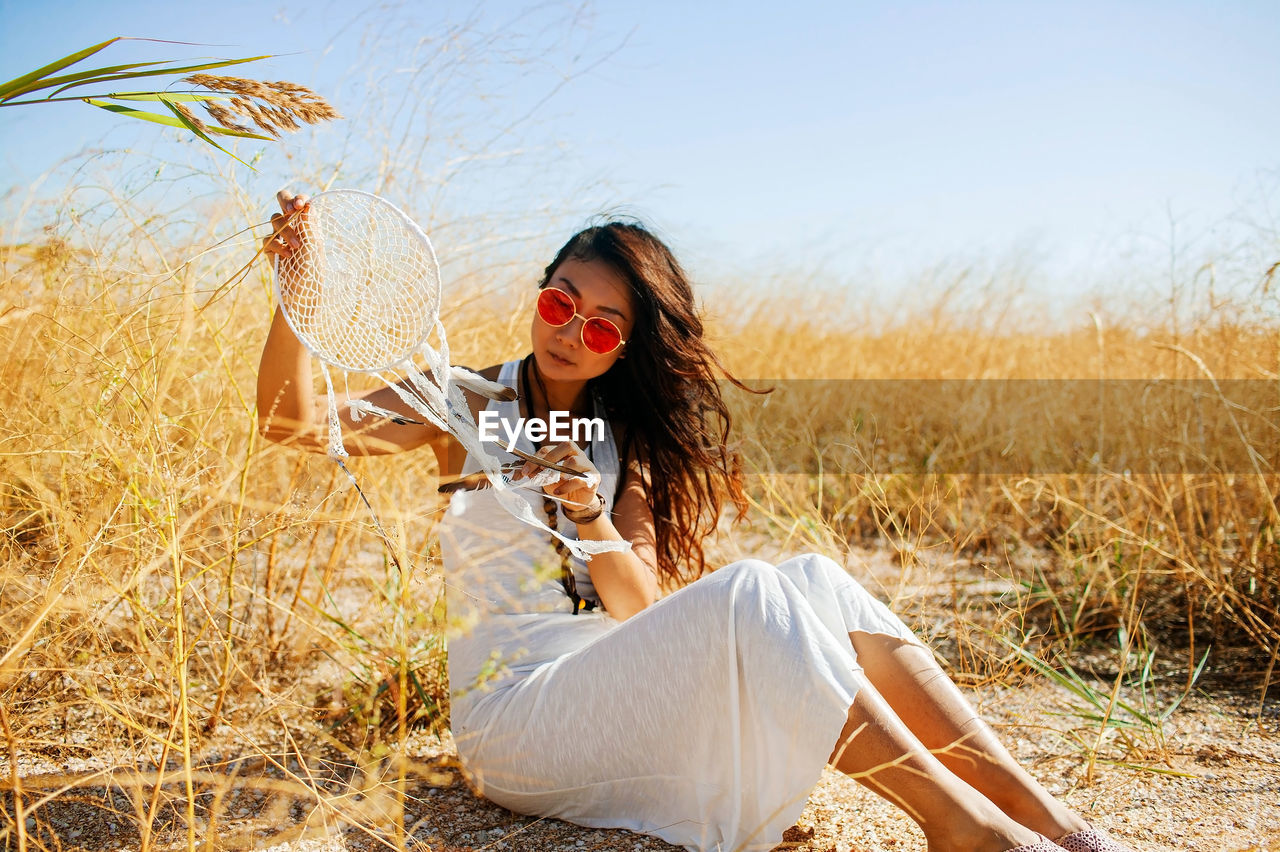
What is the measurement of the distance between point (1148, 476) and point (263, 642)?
2.92m

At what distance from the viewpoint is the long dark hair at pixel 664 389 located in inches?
85.9

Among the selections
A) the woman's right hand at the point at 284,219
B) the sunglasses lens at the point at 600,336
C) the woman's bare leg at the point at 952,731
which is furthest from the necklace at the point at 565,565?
the woman's right hand at the point at 284,219

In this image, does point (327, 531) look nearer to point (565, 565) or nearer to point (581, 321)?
point (565, 565)

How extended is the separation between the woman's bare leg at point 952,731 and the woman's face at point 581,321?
822 millimetres

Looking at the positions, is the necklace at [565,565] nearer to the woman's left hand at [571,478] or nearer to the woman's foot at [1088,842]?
the woman's left hand at [571,478]

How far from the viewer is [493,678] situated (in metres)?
1.85

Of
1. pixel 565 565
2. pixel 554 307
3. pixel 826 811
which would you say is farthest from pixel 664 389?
pixel 826 811

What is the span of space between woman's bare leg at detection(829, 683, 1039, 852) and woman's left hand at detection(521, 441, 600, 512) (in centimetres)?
62

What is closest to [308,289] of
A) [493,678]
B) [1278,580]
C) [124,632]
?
[493,678]

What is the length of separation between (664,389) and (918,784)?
107cm

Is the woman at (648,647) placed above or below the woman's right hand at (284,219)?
below

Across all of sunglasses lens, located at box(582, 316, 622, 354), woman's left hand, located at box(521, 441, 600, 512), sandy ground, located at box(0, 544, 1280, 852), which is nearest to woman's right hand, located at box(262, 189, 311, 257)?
woman's left hand, located at box(521, 441, 600, 512)

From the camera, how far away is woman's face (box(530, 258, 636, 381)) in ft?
6.82

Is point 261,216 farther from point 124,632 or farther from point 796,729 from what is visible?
point 796,729
